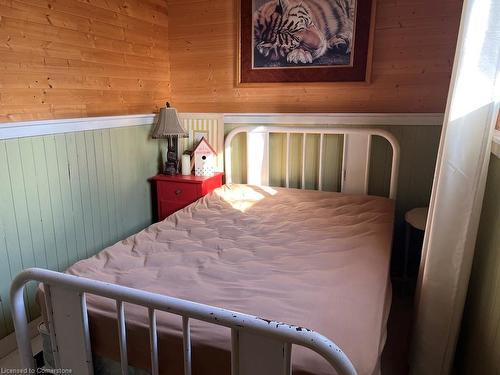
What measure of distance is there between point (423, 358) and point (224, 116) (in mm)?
2126

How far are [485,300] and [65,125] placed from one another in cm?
225

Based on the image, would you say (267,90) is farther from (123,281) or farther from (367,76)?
(123,281)

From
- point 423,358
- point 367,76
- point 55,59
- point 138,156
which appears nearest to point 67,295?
point 423,358

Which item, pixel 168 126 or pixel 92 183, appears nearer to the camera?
pixel 92 183

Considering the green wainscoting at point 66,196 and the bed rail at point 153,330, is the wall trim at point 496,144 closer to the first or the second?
the bed rail at point 153,330

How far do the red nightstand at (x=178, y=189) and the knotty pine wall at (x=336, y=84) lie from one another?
0.64 meters

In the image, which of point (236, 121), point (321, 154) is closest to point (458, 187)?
point (321, 154)

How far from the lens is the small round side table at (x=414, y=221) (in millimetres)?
2246

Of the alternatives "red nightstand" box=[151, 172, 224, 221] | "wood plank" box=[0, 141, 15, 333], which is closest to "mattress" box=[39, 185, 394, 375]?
"red nightstand" box=[151, 172, 224, 221]

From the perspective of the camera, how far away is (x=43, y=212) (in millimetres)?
2150

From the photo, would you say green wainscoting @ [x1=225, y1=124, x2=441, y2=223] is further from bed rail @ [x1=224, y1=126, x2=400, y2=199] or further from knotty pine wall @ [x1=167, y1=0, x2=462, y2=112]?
knotty pine wall @ [x1=167, y1=0, x2=462, y2=112]

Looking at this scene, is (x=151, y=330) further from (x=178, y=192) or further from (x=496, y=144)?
(x=178, y=192)

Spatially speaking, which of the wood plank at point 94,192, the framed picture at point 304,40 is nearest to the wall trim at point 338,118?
the framed picture at point 304,40

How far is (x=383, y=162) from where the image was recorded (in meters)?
2.67
